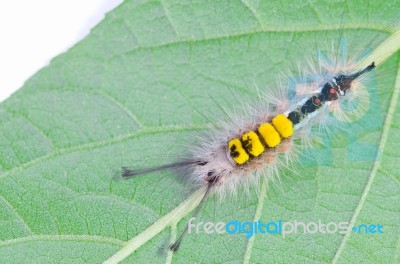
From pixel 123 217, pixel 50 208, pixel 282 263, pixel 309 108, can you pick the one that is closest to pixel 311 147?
pixel 309 108

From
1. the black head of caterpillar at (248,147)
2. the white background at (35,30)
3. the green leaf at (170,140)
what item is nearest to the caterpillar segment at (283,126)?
the black head of caterpillar at (248,147)

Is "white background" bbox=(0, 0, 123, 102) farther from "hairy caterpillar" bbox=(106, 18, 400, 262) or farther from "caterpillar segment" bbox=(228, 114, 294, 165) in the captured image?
"caterpillar segment" bbox=(228, 114, 294, 165)

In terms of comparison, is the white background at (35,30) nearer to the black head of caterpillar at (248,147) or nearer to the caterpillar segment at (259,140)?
the black head of caterpillar at (248,147)

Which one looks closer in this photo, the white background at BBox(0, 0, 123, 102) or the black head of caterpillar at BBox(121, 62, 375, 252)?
the black head of caterpillar at BBox(121, 62, 375, 252)

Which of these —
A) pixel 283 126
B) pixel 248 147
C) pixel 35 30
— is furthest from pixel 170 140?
pixel 35 30

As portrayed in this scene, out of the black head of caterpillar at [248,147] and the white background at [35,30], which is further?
the white background at [35,30]

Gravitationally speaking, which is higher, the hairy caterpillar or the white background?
the white background

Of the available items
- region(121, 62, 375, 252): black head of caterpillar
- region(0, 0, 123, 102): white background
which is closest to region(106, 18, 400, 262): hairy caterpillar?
region(121, 62, 375, 252): black head of caterpillar
